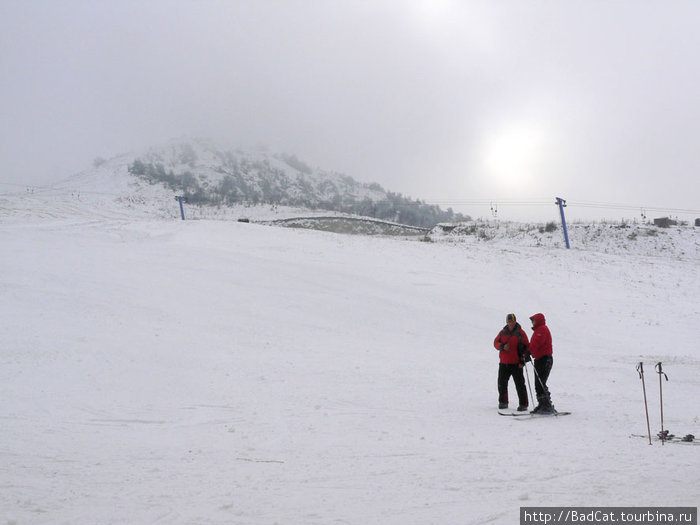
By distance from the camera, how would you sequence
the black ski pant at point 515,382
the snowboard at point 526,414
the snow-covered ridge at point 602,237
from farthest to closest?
the snow-covered ridge at point 602,237 → the black ski pant at point 515,382 → the snowboard at point 526,414

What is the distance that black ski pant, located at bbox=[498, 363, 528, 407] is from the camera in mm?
9109

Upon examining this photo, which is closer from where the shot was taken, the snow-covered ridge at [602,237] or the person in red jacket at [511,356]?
the person in red jacket at [511,356]

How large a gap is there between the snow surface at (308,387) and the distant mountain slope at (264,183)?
51.0m

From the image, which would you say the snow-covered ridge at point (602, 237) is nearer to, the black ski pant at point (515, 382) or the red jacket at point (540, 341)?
the red jacket at point (540, 341)

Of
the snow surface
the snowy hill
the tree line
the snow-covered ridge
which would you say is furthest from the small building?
the snowy hill

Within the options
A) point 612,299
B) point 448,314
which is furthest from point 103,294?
point 612,299

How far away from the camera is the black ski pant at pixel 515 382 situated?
29.9 ft

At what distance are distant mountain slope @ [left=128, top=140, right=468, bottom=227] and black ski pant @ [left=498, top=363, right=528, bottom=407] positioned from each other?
62621 mm

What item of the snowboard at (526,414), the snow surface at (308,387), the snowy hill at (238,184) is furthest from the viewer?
the snowy hill at (238,184)

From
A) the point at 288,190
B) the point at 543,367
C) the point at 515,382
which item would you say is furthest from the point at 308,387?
the point at 288,190

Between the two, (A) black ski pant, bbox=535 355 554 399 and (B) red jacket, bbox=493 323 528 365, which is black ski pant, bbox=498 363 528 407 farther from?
(A) black ski pant, bbox=535 355 554 399

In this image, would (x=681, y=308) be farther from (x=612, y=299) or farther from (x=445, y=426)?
(x=445, y=426)

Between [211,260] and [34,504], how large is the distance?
17534 mm

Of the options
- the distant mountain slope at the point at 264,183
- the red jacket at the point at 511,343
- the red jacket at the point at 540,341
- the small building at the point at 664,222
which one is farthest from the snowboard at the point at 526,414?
the distant mountain slope at the point at 264,183
